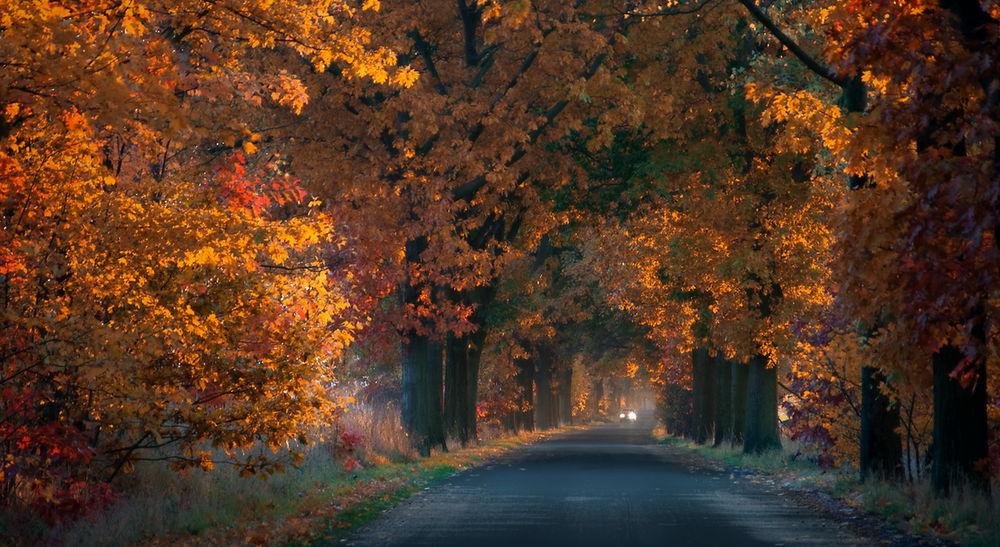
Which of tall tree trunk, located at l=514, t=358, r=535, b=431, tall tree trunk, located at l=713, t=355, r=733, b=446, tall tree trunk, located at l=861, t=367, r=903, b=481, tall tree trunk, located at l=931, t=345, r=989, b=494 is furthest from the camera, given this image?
tall tree trunk, located at l=514, t=358, r=535, b=431

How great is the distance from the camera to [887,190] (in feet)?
43.7

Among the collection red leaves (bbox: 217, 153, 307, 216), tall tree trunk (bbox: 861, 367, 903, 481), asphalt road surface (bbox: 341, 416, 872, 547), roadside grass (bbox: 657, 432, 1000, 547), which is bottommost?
asphalt road surface (bbox: 341, 416, 872, 547)

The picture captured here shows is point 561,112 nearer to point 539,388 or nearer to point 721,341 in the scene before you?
point 721,341

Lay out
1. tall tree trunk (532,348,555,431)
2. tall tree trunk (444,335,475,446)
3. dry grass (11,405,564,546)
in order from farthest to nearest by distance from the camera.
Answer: tall tree trunk (532,348,555,431) < tall tree trunk (444,335,475,446) < dry grass (11,405,564,546)

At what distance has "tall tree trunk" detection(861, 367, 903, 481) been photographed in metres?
19.0

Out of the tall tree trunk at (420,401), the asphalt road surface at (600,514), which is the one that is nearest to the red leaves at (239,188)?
the asphalt road surface at (600,514)

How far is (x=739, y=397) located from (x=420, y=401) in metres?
11.7

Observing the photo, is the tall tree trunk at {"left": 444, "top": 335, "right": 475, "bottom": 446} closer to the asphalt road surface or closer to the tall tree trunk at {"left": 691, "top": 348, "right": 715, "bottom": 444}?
the tall tree trunk at {"left": 691, "top": 348, "right": 715, "bottom": 444}

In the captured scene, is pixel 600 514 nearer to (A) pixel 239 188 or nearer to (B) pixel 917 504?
(B) pixel 917 504

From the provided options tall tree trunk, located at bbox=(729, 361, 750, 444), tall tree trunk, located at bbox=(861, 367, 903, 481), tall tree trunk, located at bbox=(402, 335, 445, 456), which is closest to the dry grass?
tall tree trunk, located at bbox=(861, 367, 903, 481)

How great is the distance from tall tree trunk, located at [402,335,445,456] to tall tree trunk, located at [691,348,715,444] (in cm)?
1694

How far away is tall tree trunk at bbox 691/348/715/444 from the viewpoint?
4575cm

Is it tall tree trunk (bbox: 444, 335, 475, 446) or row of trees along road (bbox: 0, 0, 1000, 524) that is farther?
tall tree trunk (bbox: 444, 335, 475, 446)

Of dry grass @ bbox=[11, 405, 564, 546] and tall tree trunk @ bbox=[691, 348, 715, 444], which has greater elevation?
tall tree trunk @ bbox=[691, 348, 715, 444]
